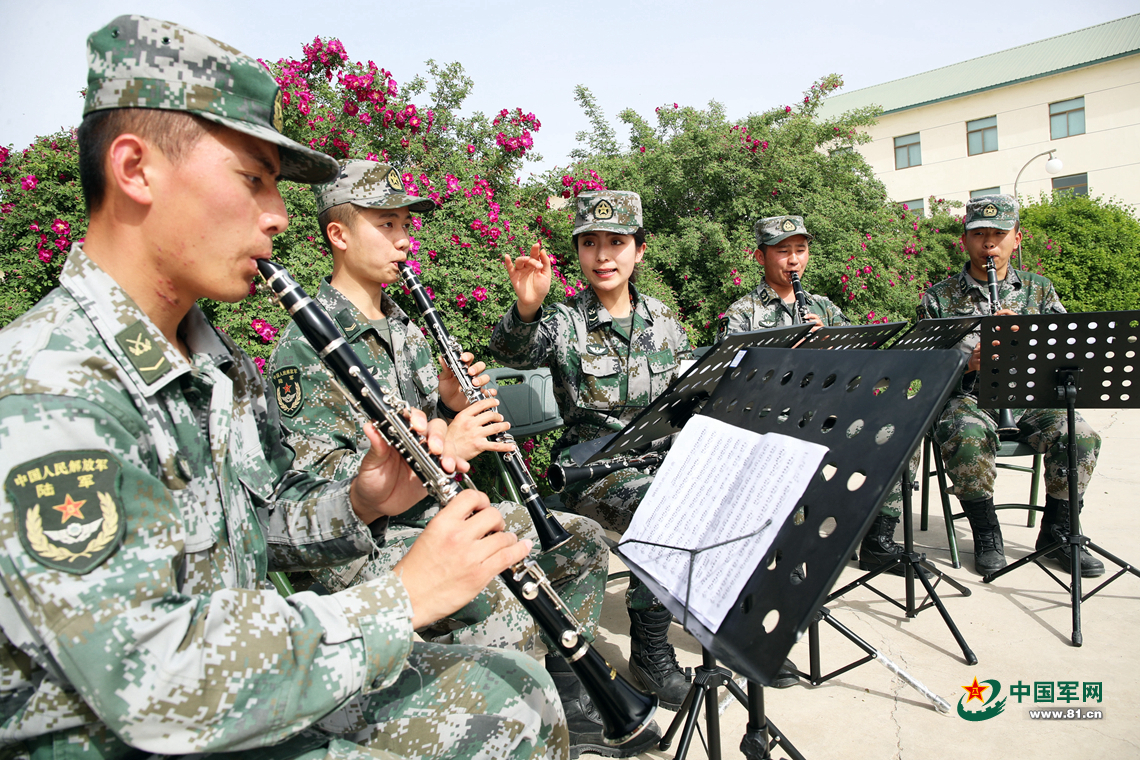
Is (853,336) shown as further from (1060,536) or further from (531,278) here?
(1060,536)

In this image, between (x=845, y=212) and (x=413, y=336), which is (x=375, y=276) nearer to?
(x=413, y=336)

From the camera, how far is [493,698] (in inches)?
58.4

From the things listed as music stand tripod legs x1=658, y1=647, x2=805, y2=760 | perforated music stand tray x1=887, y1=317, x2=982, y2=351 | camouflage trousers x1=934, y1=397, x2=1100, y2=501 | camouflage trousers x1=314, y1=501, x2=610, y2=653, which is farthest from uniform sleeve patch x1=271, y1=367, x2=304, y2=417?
camouflage trousers x1=934, y1=397, x2=1100, y2=501

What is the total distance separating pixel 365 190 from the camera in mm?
2758

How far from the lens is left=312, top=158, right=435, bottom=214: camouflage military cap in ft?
9.01

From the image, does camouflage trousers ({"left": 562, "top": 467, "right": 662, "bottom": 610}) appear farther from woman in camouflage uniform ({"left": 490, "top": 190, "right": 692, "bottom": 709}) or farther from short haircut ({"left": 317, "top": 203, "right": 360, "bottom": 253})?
short haircut ({"left": 317, "top": 203, "right": 360, "bottom": 253})

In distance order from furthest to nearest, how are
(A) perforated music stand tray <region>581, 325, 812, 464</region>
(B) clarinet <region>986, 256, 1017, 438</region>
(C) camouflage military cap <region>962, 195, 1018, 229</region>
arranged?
(C) camouflage military cap <region>962, 195, 1018, 229</region> → (B) clarinet <region>986, 256, 1017, 438</region> → (A) perforated music stand tray <region>581, 325, 812, 464</region>

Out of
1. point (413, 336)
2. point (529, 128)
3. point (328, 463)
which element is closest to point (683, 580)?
point (328, 463)

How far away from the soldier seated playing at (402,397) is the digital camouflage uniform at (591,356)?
0.47m

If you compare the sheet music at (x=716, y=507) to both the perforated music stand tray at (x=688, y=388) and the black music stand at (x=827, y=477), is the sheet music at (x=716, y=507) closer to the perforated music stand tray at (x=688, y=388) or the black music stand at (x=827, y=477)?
the black music stand at (x=827, y=477)

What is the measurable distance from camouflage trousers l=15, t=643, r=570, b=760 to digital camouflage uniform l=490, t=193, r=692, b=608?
1.65 metres

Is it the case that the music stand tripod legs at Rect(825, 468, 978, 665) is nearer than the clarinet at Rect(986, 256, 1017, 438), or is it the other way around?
the music stand tripod legs at Rect(825, 468, 978, 665)

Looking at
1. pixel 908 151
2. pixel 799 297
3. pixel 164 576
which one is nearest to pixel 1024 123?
pixel 908 151

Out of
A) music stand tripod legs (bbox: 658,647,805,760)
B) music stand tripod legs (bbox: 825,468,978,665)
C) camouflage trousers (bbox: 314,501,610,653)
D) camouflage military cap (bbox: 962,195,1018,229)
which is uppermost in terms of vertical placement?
camouflage military cap (bbox: 962,195,1018,229)
